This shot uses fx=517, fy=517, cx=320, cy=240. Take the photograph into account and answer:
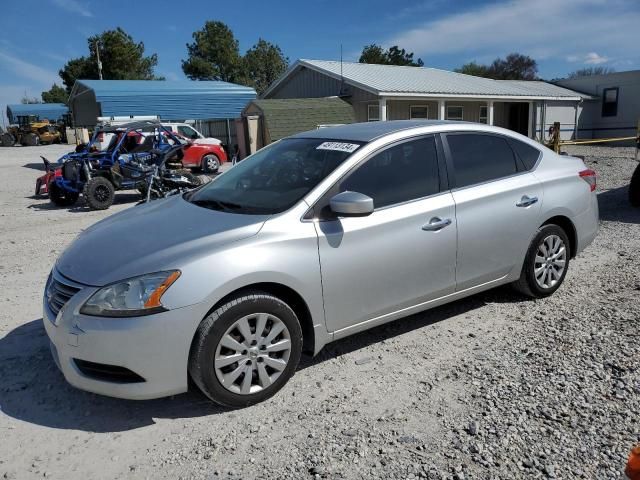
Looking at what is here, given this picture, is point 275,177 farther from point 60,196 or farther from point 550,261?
point 60,196

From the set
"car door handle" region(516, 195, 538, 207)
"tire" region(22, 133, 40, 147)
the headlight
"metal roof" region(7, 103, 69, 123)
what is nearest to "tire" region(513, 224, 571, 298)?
"car door handle" region(516, 195, 538, 207)

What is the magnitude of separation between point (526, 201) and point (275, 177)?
2127 millimetres

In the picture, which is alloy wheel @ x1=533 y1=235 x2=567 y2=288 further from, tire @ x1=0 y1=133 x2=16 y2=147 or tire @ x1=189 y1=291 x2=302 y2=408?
tire @ x1=0 y1=133 x2=16 y2=147

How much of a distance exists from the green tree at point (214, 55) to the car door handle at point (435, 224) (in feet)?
214

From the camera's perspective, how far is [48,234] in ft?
29.3

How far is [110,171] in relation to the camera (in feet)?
38.8

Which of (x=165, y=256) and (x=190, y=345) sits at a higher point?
(x=165, y=256)

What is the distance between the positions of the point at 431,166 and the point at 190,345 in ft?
7.31

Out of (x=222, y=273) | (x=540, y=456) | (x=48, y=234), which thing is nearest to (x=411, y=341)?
(x=540, y=456)

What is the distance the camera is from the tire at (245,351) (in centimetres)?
294

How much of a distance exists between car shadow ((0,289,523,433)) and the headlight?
74cm

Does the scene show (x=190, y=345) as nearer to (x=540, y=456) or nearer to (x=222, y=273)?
(x=222, y=273)

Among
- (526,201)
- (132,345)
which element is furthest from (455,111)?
(132,345)

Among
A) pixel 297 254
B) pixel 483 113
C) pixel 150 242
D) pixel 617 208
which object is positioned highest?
pixel 483 113
